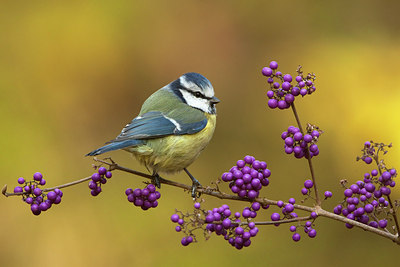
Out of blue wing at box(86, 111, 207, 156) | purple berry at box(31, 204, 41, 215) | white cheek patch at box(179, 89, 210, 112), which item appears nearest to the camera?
purple berry at box(31, 204, 41, 215)

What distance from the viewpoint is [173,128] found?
1.87m

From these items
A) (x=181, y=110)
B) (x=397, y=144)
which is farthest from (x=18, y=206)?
(x=397, y=144)

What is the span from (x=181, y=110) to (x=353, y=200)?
0.89 m

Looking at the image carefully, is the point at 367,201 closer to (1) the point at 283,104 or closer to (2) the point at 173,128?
(1) the point at 283,104

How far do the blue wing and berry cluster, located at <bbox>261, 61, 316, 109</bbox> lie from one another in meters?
0.62

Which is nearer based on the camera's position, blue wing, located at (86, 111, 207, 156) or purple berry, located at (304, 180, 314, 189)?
purple berry, located at (304, 180, 314, 189)

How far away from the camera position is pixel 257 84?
3.07 metres

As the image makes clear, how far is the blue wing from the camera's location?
173cm

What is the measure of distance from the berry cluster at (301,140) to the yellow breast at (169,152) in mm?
682

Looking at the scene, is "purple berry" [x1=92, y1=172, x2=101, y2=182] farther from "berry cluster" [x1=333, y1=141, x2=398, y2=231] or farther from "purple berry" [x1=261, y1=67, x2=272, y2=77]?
"berry cluster" [x1=333, y1=141, x2=398, y2=231]

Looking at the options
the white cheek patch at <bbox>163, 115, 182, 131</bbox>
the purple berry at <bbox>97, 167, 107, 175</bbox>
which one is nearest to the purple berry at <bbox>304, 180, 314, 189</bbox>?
the purple berry at <bbox>97, 167, 107, 175</bbox>

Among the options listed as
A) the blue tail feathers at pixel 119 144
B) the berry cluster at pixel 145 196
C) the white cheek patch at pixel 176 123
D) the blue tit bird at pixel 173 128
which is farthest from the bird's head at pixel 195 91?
the berry cluster at pixel 145 196

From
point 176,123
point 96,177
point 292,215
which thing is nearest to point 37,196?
point 96,177

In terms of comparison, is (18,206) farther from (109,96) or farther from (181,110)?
(181,110)
